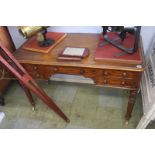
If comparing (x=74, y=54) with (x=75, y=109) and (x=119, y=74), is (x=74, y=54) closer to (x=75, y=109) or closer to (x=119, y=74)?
(x=119, y=74)

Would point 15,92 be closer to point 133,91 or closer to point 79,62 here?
point 79,62

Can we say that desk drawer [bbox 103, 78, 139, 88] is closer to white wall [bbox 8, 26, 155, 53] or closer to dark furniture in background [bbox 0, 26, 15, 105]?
white wall [bbox 8, 26, 155, 53]

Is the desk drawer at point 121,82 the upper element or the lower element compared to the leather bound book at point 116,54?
lower

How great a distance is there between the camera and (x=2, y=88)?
179 centimetres

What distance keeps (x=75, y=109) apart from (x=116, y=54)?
758 mm

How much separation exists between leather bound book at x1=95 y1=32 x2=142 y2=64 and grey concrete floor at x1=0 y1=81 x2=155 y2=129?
656 millimetres

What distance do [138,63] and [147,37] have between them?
1.60ft

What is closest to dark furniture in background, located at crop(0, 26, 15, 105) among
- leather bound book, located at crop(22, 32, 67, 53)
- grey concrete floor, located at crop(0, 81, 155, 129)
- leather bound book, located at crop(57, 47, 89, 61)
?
grey concrete floor, located at crop(0, 81, 155, 129)

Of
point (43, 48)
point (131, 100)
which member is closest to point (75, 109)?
point (131, 100)

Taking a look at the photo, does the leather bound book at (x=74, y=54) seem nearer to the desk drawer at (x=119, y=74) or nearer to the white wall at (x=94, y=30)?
the desk drawer at (x=119, y=74)

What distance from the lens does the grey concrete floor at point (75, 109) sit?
1.53m

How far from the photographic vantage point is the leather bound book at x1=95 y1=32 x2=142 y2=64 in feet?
3.61

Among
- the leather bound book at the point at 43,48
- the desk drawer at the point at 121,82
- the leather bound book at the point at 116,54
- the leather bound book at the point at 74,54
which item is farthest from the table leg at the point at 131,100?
the leather bound book at the point at 43,48

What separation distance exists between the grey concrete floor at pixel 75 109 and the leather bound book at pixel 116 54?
2.15 ft
